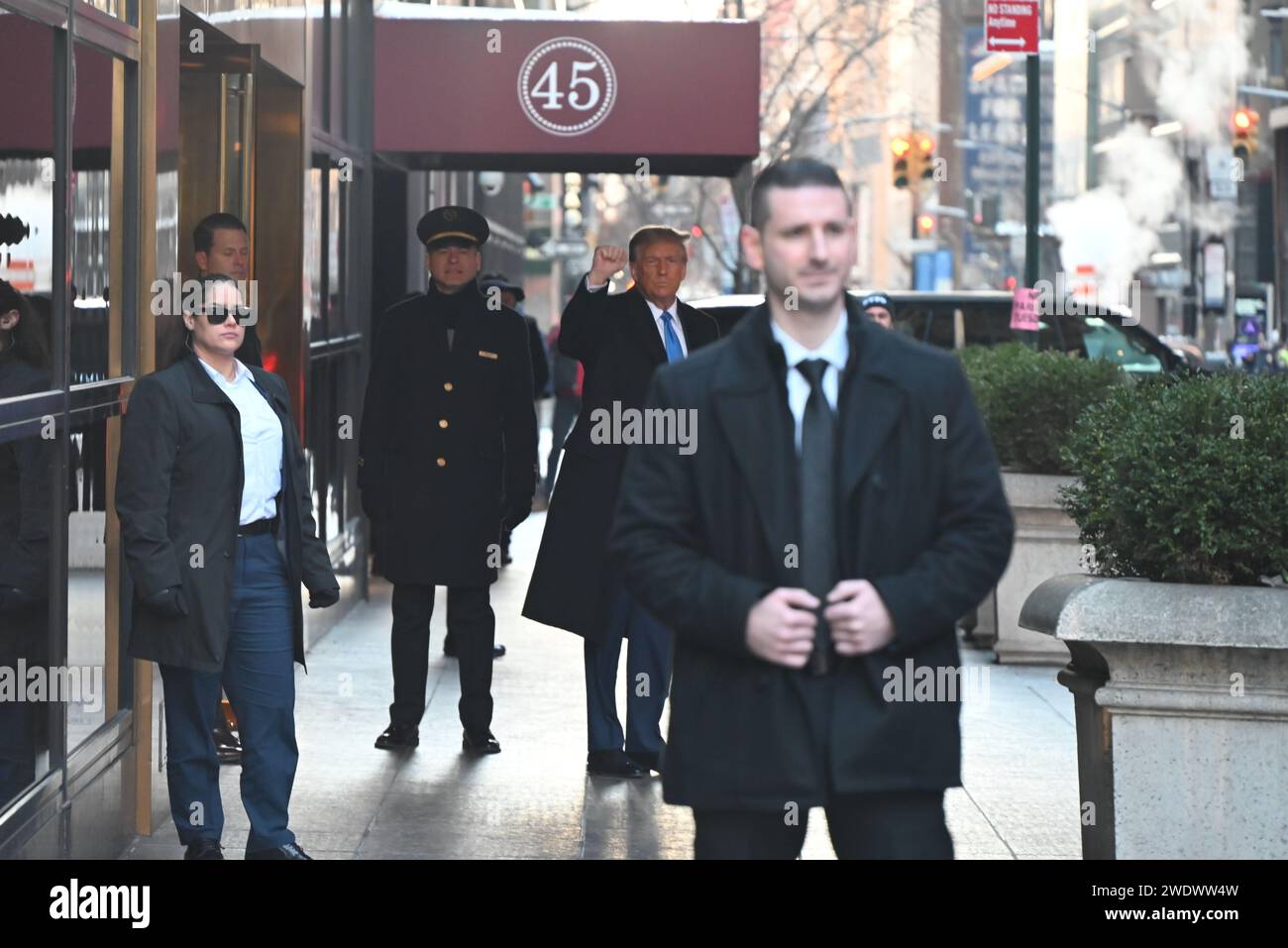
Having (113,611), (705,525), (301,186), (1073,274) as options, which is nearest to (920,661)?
(705,525)

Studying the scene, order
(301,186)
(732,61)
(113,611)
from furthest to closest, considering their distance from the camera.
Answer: (732,61)
(301,186)
(113,611)

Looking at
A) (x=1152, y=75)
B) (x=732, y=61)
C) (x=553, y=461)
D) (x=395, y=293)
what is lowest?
(x=553, y=461)

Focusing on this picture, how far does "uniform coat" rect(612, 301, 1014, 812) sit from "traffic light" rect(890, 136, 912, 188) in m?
33.1

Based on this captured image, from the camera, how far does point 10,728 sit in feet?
19.5

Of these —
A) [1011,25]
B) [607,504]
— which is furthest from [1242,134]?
[607,504]

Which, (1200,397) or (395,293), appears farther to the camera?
(395,293)

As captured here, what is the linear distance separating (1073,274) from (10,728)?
3542 inches

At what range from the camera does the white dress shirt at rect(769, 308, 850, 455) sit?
3.86 meters

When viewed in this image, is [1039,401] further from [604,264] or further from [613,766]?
[613,766]

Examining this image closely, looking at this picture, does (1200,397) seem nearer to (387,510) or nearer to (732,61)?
(387,510)

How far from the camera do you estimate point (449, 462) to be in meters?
8.75

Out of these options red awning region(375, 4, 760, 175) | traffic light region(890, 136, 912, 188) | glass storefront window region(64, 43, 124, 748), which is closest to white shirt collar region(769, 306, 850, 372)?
glass storefront window region(64, 43, 124, 748)

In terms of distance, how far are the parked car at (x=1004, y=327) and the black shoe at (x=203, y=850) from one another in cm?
1362

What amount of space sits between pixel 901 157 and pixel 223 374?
31377mm
